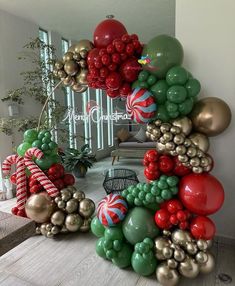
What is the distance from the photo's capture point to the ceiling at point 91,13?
3.08 metres

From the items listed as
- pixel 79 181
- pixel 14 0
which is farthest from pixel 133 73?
pixel 79 181

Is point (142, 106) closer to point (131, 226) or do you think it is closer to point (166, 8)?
point (131, 226)

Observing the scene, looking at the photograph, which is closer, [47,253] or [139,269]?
[139,269]

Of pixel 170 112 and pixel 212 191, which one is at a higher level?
pixel 170 112

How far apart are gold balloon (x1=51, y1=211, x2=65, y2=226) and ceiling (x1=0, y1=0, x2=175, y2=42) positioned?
260 centimetres

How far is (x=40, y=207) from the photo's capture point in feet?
7.54

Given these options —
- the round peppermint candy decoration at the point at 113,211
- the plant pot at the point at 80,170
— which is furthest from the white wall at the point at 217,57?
the plant pot at the point at 80,170

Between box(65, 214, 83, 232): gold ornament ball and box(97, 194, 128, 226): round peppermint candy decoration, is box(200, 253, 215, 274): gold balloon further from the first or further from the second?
box(65, 214, 83, 232): gold ornament ball

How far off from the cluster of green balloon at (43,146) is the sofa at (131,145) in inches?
111

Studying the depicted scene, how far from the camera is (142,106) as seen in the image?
1.67 metres

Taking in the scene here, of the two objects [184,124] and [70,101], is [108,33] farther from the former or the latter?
[70,101]

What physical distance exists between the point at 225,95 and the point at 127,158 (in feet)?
12.9

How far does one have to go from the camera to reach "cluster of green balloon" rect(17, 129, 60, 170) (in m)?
2.46

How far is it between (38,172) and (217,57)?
196cm
